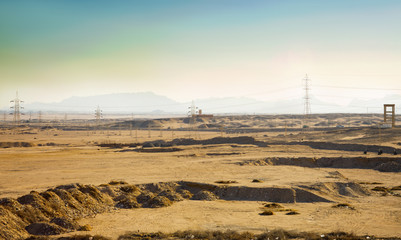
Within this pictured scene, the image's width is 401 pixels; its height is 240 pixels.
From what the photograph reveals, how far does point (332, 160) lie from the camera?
56625 mm

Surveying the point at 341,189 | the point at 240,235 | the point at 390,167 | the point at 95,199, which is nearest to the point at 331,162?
the point at 390,167

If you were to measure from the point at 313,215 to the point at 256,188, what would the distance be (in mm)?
7092

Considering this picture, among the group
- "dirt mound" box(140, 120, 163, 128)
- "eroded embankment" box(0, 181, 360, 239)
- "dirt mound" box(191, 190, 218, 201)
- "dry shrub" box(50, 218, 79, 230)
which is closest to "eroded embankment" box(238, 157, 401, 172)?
"eroded embankment" box(0, 181, 360, 239)

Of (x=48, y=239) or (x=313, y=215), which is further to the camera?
(x=313, y=215)

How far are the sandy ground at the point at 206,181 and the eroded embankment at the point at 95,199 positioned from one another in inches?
Answer: 45.2

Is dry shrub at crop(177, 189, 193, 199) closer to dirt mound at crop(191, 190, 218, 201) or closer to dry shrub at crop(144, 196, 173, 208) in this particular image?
dirt mound at crop(191, 190, 218, 201)

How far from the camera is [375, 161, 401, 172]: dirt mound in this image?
51.4m

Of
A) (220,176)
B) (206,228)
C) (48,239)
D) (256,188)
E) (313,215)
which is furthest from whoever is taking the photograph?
(220,176)

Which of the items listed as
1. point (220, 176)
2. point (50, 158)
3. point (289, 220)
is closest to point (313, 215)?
point (289, 220)

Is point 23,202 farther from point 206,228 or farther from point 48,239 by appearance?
point 206,228

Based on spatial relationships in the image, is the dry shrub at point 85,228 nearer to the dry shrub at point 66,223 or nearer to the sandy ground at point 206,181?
the dry shrub at point 66,223

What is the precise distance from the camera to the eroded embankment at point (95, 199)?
25.2 metres

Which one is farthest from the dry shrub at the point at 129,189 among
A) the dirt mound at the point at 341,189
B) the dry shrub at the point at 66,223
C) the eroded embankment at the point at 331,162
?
the eroded embankment at the point at 331,162

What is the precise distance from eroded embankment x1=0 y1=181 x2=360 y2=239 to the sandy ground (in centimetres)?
115
